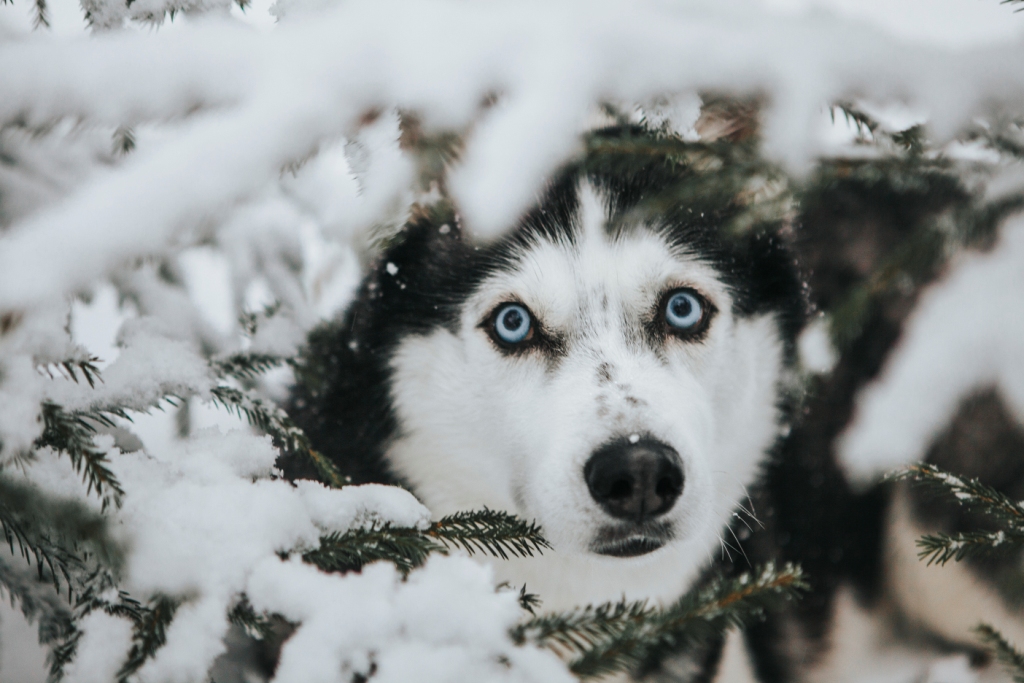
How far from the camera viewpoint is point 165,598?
84 centimetres

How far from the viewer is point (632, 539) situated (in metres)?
1.42

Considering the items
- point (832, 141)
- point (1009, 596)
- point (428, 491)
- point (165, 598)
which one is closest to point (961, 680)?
point (1009, 596)

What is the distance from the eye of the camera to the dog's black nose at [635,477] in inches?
50.9

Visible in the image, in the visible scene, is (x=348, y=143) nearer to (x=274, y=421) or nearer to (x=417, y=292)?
(x=274, y=421)

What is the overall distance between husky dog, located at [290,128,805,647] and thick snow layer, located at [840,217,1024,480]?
0.43m

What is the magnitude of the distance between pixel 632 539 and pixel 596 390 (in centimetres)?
34

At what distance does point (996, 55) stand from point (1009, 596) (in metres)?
1.72

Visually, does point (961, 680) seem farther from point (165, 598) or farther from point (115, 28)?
point (115, 28)

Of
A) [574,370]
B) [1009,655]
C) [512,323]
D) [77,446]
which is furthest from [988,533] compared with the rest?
[77,446]

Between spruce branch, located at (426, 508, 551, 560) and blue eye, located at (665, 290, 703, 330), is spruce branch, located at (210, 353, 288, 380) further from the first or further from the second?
blue eye, located at (665, 290, 703, 330)

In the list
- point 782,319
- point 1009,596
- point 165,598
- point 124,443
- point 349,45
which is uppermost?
point 782,319

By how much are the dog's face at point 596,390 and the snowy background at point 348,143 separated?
0.48m

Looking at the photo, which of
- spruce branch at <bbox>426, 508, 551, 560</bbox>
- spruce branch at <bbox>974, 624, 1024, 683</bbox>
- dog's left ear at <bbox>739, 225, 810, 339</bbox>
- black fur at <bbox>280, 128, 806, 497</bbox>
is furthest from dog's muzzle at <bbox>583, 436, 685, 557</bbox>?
dog's left ear at <bbox>739, 225, 810, 339</bbox>

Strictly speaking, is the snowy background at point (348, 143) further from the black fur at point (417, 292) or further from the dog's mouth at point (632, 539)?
the black fur at point (417, 292)
